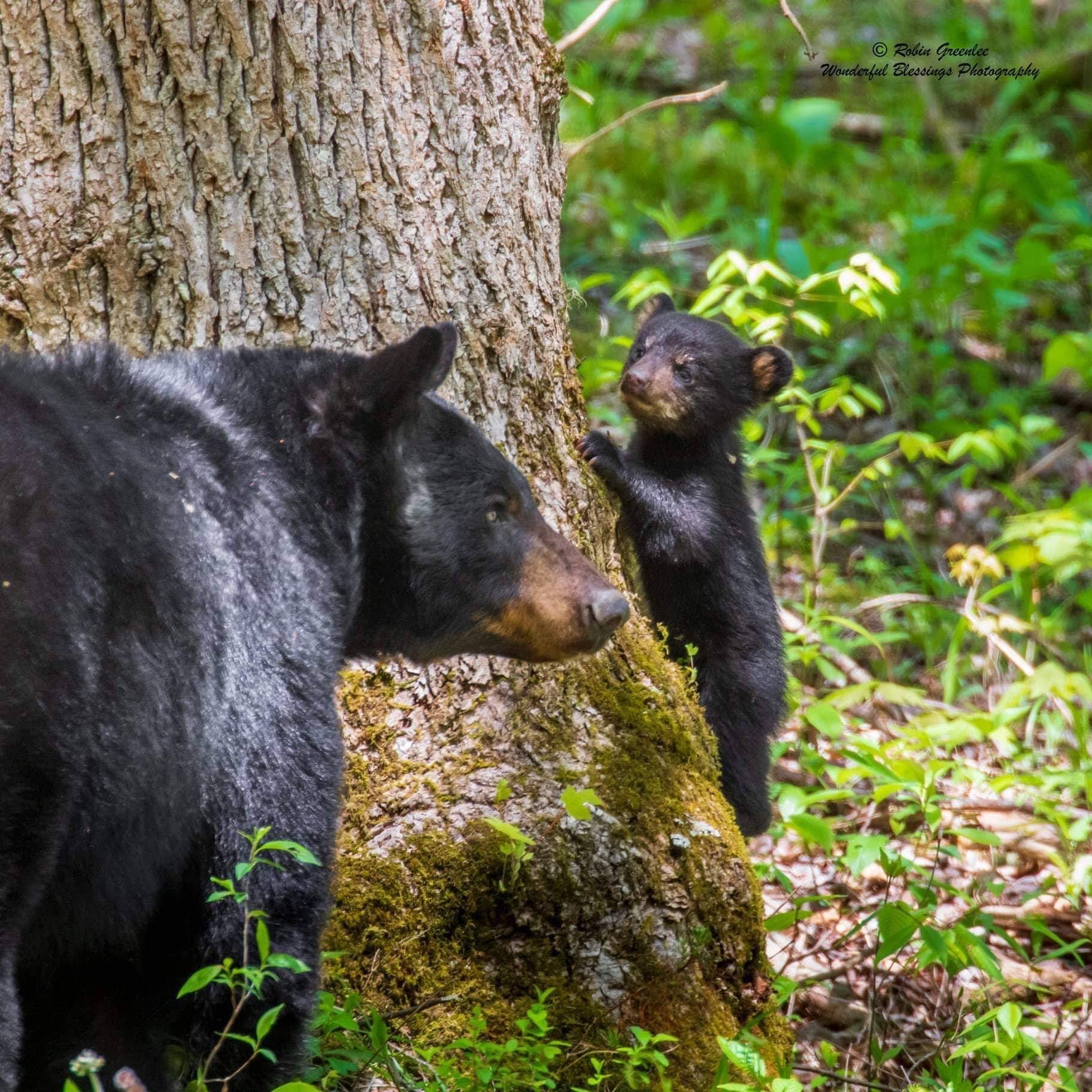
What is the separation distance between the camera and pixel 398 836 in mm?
3406

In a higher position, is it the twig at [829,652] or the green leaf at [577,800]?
the twig at [829,652]

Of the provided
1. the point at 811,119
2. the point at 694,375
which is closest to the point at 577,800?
the point at 694,375

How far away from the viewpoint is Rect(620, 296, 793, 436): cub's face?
16.3 ft

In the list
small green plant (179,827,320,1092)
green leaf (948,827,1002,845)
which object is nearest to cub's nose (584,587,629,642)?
small green plant (179,827,320,1092)

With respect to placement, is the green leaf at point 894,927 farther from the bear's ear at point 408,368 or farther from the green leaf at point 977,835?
→ the bear's ear at point 408,368

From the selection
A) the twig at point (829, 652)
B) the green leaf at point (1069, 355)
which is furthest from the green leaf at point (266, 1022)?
the green leaf at point (1069, 355)

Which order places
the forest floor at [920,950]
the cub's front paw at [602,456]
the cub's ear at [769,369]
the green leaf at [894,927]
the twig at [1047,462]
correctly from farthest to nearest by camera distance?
the twig at [1047,462]
the cub's ear at [769,369]
the cub's front paw at [602,456]
the forest floor at [920,950]
the green leaf at [894,927]

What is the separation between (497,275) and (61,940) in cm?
209

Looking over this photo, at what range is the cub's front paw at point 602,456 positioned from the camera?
4211 mm

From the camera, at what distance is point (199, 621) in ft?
7.97

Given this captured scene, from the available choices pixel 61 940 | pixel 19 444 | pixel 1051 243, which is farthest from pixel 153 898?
pixel 1051 243

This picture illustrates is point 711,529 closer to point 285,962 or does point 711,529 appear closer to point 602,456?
point 602,456

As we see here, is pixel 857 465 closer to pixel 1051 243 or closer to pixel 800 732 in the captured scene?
pixel 800 732

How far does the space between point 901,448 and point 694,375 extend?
1.10 meters
